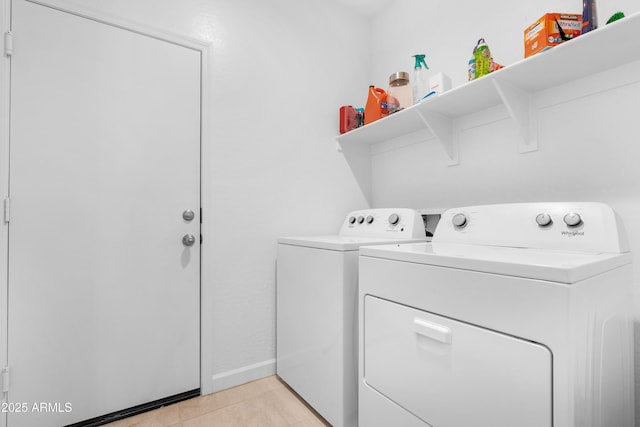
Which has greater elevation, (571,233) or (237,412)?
(571,233)

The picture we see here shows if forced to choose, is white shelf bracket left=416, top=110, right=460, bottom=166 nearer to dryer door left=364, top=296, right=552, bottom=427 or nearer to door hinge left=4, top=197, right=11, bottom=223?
dryer door left=364, top=296, right=552, bottom=427

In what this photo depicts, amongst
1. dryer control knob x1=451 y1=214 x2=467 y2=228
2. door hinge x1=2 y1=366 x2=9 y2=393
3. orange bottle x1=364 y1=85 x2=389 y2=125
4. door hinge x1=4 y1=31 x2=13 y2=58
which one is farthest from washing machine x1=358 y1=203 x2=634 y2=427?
door hinge x1=4 y1=31 x2=13 y2=58

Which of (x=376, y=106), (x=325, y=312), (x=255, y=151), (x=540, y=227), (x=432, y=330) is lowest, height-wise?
(x=325, y=312)

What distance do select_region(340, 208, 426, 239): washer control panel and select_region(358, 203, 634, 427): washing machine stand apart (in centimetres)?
40

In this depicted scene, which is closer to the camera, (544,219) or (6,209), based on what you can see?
(544,219)

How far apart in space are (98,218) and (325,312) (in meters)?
1.16

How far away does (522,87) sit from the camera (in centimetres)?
136

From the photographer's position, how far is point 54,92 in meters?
1.35

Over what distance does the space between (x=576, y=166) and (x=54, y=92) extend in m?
2.29

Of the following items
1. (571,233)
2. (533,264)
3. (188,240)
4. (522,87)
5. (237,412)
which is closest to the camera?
(533,264)

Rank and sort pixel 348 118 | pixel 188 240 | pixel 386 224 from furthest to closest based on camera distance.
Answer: pixel 348 118
pixel 386 224
pixel 188 240

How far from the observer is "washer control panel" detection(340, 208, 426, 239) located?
160 centimetres

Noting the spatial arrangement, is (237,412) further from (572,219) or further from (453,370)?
(572,219)

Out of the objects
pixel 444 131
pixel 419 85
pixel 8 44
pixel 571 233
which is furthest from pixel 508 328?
pixel 8 44
